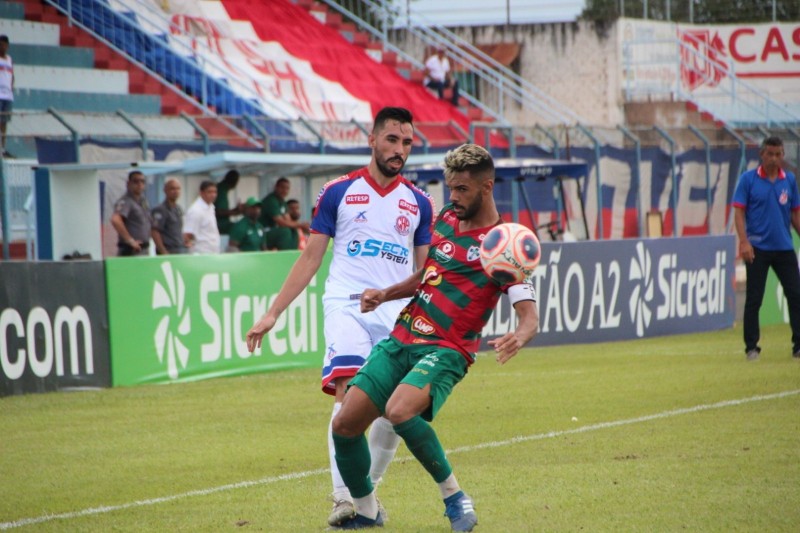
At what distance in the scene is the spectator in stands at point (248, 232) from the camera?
1800 centimetres

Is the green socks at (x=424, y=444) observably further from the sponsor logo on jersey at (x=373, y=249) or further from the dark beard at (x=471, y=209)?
the sponsor logo on jersey at (x=373, y=249)

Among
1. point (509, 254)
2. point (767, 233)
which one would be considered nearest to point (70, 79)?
point (767, 233)

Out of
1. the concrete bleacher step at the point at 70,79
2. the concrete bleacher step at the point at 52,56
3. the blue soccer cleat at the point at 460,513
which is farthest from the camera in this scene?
the concrete bleacher step at the point at 52,56

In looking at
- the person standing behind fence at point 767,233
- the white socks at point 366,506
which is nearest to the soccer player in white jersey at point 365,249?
the white socks at point 366,506

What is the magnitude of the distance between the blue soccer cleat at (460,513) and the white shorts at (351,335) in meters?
0.91

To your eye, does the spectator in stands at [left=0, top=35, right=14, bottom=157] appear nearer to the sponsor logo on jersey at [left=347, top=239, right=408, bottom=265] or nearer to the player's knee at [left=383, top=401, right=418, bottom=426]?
the sponsor logo on jersey at [left=347, top=239, right=408, bottom=265]

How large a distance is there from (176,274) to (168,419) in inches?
118

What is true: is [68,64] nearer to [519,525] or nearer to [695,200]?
[695,200]

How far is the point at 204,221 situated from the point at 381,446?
10762 millimetres

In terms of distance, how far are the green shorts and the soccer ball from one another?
1.63 feet

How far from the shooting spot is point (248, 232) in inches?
713

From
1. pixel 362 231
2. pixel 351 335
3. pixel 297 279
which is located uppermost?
pixel 362 231

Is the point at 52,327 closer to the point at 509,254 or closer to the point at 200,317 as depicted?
the point at 200,317

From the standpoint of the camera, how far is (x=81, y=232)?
1648cm
